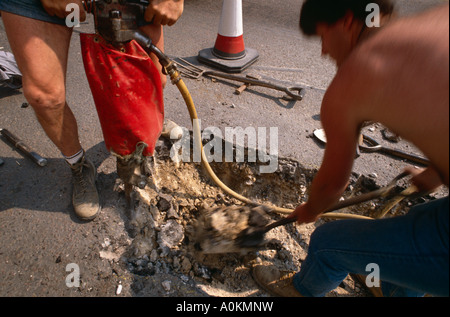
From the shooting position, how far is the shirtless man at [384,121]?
0.93 m

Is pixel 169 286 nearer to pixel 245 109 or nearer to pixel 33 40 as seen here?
pixel 33 40

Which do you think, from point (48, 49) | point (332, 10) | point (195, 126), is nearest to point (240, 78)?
point (195, 126)

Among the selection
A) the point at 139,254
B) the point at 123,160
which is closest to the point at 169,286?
the point at 139,254

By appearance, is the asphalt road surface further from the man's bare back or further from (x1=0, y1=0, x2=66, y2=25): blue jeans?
(x1=0, y1=0, x2=66, y2=25): blue jeans

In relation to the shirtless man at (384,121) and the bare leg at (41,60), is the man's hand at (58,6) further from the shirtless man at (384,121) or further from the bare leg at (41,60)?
the shirtless man at (384,121)

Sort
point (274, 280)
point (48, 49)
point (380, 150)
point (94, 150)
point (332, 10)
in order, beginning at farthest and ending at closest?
point (380, 150), point (94, 150), point (274, 280), point (48, 49), point (332, 10)

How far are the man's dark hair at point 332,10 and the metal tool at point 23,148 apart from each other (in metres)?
2.35

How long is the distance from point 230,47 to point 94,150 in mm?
2244

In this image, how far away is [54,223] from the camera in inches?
84.4

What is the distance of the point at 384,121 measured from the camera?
1056 mm

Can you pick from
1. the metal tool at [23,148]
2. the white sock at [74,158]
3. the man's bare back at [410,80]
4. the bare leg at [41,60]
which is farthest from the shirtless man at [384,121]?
the metal tool at [23,148]

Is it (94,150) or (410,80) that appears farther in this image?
(94,150)

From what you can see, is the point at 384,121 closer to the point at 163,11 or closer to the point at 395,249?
the point at 395,249

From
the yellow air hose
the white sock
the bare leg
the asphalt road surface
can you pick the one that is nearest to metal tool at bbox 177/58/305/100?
the asphalt road surface
